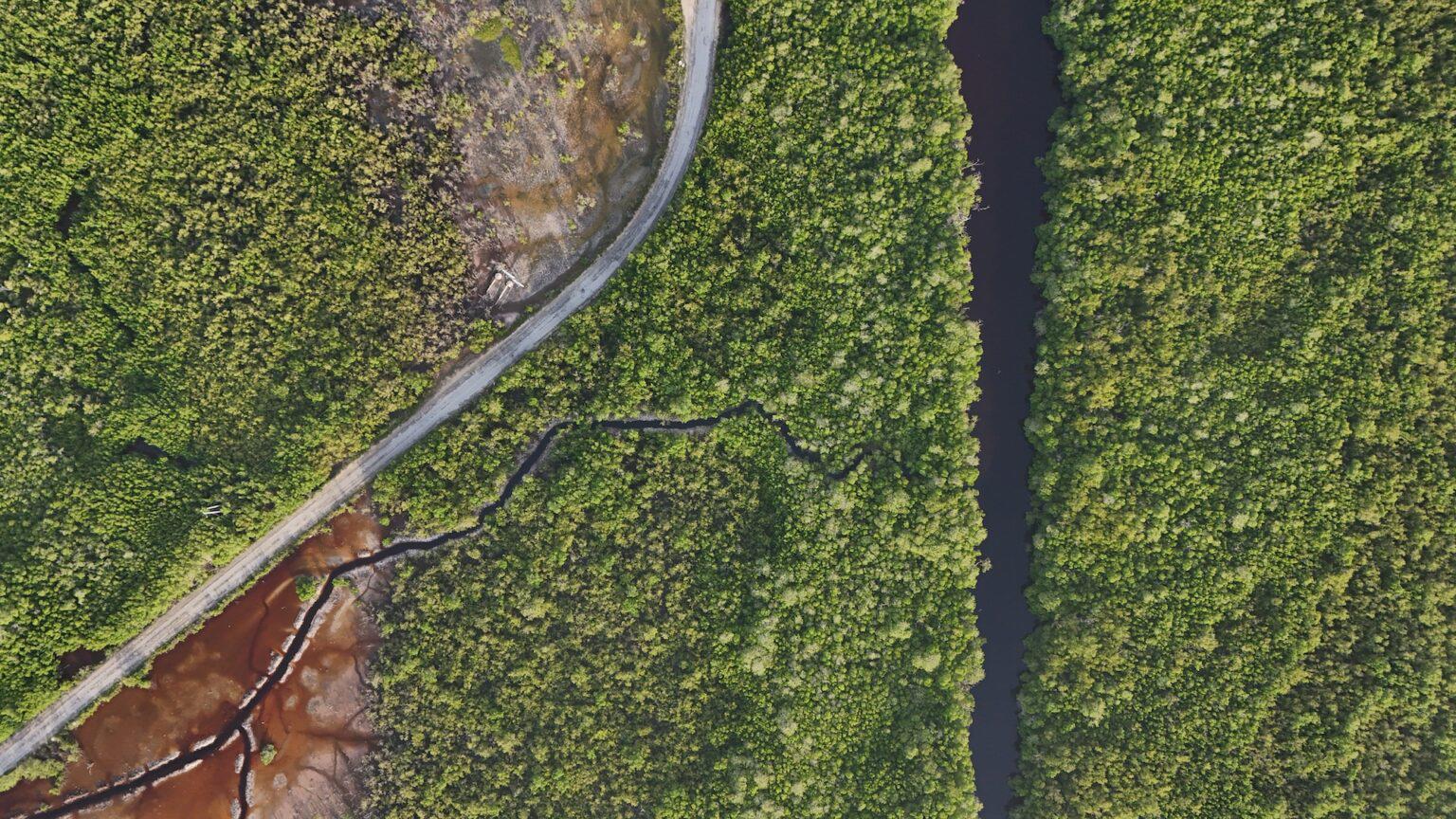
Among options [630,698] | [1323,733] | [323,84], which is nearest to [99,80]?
[323,84]

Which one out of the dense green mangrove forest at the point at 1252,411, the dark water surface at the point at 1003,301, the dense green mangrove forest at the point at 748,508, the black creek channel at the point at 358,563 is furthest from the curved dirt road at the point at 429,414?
the dense green mangrove forest at the point at 1252,411

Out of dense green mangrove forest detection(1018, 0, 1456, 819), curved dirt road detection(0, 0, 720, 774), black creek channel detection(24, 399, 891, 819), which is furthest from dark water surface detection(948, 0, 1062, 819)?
curved dirt road detection(0, 0, 720, 774)

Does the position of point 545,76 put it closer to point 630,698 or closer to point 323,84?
point 323,84

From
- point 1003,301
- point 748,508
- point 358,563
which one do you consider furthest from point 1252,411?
point 358,563

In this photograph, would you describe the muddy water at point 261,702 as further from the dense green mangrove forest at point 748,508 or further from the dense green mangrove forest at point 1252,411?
the dense green mangrove forest at point 1252,411

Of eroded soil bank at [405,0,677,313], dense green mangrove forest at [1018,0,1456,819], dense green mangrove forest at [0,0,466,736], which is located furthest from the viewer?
eroded soil bank at [405,0,677,313]

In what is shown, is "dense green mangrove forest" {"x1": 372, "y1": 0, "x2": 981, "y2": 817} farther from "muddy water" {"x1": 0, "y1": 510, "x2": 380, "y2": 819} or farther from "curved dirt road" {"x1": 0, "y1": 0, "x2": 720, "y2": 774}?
"muddy water" {"x1": 0, "y1": 510, "x2": 380, "y2": 819}
